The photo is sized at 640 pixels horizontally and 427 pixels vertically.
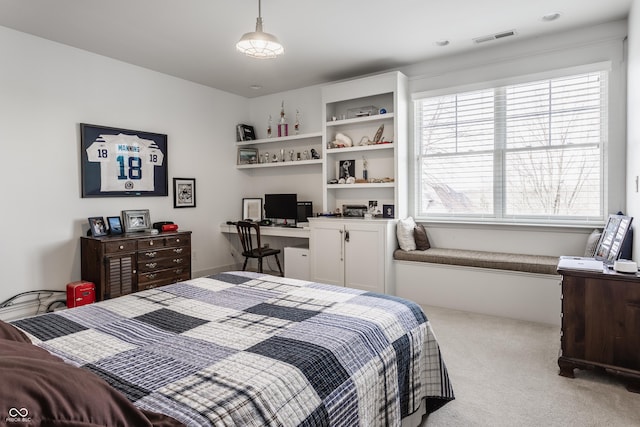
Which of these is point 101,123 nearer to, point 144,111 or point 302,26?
point 144,111

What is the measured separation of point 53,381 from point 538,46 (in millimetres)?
4582

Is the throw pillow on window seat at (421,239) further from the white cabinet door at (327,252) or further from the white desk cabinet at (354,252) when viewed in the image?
the white cabinet door at (327,252)

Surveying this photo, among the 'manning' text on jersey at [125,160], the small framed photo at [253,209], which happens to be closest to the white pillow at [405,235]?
the small framed photo at [253,209]

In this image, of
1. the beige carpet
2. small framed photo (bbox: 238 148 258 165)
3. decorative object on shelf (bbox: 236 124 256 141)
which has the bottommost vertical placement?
the beige carpet

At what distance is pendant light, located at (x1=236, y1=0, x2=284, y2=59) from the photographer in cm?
260

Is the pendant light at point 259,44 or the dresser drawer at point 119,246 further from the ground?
→ the pendant light at point 259,44

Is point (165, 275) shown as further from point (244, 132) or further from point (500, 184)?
point (500, 184)

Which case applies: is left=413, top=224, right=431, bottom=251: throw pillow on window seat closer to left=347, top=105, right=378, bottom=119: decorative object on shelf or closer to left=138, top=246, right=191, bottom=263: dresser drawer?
left=347, top=105, right=378, bottom=119: decorative object on shelf

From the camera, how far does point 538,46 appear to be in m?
3.83

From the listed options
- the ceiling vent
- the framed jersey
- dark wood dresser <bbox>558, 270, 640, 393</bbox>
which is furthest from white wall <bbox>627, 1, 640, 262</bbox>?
the framed jersey

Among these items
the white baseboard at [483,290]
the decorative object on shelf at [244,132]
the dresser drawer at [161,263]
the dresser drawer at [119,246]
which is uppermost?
the decorative object on shelf at [244,132]

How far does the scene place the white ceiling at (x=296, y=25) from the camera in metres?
3.12

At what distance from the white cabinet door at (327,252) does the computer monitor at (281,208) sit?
646 mm

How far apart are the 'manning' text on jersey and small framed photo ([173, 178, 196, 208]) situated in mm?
341
